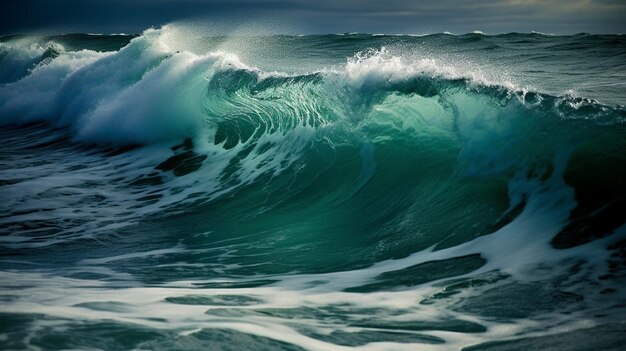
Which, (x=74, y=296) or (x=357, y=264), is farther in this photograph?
(x=357, y=264)

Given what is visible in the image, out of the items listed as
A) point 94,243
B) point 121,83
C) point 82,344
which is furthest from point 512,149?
point 121,83

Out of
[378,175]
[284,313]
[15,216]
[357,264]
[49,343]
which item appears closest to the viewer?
[49,343]

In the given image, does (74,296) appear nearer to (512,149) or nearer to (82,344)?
(82,344)

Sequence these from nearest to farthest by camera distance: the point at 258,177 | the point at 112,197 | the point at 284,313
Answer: the point at 284,313 → the point at 112,197 → the point at 258,177

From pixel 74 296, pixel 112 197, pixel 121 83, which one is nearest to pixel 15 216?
pixel 112 197

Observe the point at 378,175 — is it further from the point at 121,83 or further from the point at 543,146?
the point at 121,83

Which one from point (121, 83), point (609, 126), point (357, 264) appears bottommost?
point (357, 264)

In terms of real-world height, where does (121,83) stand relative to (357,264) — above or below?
above
